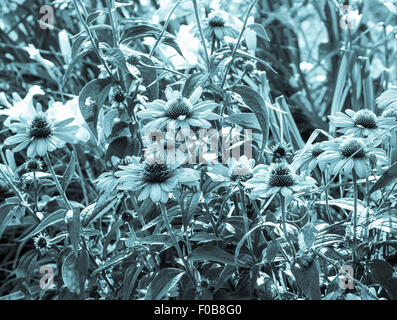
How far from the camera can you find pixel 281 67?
1.64 m

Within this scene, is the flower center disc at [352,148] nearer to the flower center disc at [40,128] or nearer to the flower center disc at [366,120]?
the flower center disc at [366,120]

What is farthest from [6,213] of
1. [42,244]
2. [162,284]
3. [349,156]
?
[349,156]

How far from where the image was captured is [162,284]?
2.47 feet

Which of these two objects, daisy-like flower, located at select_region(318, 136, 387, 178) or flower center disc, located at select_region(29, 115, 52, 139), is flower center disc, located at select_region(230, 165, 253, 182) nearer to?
daisy-like flower, located at select_region(318, 136, 387, 178)

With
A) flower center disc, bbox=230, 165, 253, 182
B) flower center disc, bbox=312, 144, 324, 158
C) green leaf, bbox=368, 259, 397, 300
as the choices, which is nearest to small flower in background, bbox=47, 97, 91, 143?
flower center disc, bbox=230, 165, 253, 182

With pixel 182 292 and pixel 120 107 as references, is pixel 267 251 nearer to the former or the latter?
pixel 182 292

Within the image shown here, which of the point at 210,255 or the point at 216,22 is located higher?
the point at 216,22

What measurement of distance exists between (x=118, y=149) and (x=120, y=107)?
0.07 metres

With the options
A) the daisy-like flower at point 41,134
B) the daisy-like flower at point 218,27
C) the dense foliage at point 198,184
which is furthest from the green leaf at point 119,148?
the daisy-like flower at point 218,27

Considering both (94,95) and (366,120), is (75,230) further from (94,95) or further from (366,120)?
(366,120)

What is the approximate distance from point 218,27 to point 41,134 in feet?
1.13

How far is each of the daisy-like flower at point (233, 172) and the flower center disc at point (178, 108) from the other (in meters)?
0.09
